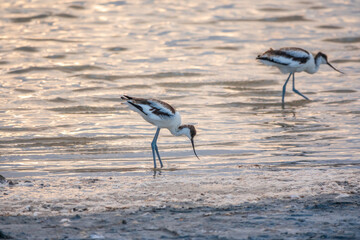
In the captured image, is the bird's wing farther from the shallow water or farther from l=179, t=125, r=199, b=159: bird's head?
the shallow water

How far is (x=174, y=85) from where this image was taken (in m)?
14.0

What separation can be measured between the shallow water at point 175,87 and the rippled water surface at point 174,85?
3cm

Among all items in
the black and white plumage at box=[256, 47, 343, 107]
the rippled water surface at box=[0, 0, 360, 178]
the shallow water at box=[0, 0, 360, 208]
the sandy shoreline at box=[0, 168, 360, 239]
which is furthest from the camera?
the black and white plumage at box=[256, 47, 343, 107]

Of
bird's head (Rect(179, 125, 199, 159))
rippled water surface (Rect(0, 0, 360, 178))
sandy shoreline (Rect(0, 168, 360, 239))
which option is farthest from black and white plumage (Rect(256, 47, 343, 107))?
sandy shoreline (Rect(0, 168, 360, 239))

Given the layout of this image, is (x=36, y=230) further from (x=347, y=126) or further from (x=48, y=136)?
(x=347, y=126)

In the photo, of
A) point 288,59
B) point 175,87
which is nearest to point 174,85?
point 175,87

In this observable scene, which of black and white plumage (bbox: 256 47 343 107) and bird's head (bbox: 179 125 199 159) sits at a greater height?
black and white plumage (bbox: 256 47 343 107)

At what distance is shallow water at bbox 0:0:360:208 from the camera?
8125 millimetres

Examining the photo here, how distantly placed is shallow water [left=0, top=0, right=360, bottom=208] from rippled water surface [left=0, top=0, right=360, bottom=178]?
0.03 m

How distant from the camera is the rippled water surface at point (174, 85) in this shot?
27.1 ft

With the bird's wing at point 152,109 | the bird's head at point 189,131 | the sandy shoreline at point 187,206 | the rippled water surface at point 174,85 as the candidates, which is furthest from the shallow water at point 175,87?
the bird's wing at point 152,109

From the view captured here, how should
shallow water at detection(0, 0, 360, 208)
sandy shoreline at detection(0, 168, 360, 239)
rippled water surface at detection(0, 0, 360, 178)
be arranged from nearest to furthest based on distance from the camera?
sandy shoreline at detection(0, 168, 360, 239) < shallow water at detection(0, 0, 360, 208) < rippled water surface at detection(0, 0, 360, 178)

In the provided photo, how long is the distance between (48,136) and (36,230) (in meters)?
4.75

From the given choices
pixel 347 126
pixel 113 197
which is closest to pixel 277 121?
pixel 347 126
